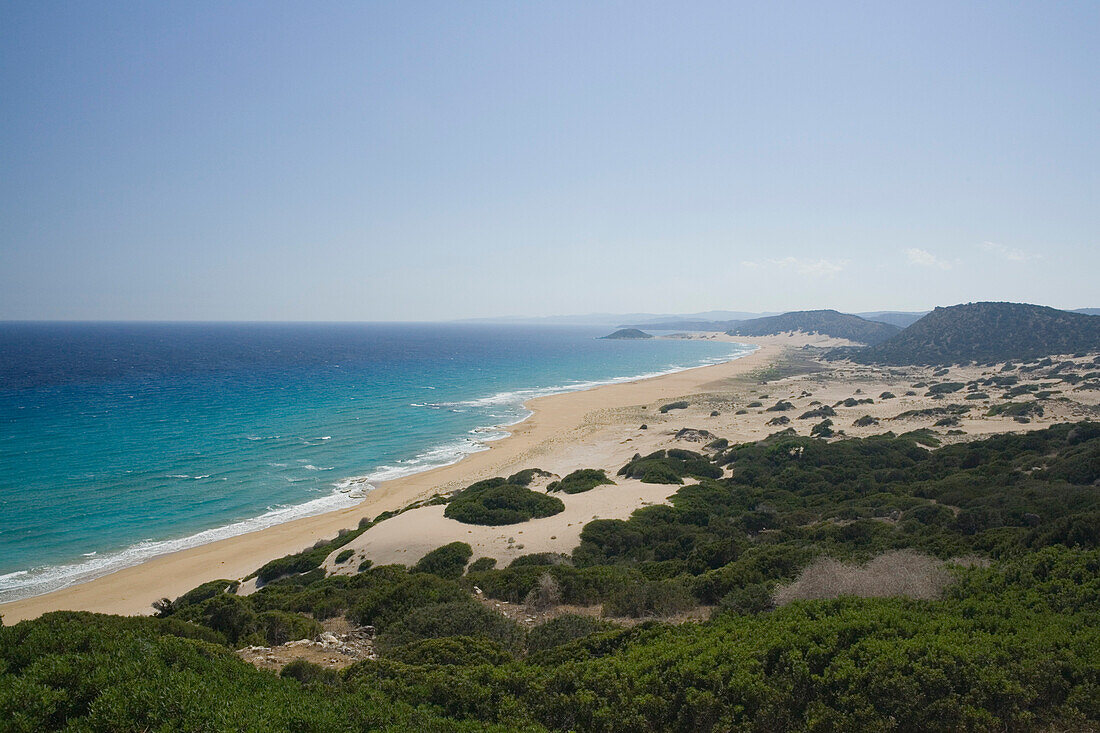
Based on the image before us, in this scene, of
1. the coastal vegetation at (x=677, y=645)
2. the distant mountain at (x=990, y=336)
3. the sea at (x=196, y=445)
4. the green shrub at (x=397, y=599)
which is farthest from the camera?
the distant mountain at (x=990, y=336)

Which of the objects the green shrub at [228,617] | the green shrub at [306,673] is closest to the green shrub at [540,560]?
the green shrub at [228,617]

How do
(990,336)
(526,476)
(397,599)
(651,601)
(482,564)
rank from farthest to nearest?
(990,336)
(526,476)
(482,564)
(397,599)
(651,601)

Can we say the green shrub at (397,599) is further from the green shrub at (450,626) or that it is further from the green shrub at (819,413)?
→ the green shrub at (819,413)

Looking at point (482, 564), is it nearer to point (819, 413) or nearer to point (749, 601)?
point (749, 601)

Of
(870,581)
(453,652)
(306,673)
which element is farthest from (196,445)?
(870,581)

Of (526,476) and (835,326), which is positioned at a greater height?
(835,326)

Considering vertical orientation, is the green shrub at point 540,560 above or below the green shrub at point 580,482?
above

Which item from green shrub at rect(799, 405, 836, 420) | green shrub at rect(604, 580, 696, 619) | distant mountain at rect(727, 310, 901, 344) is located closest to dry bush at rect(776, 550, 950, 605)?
green shrub at rect(604, 580, 696, 619)
